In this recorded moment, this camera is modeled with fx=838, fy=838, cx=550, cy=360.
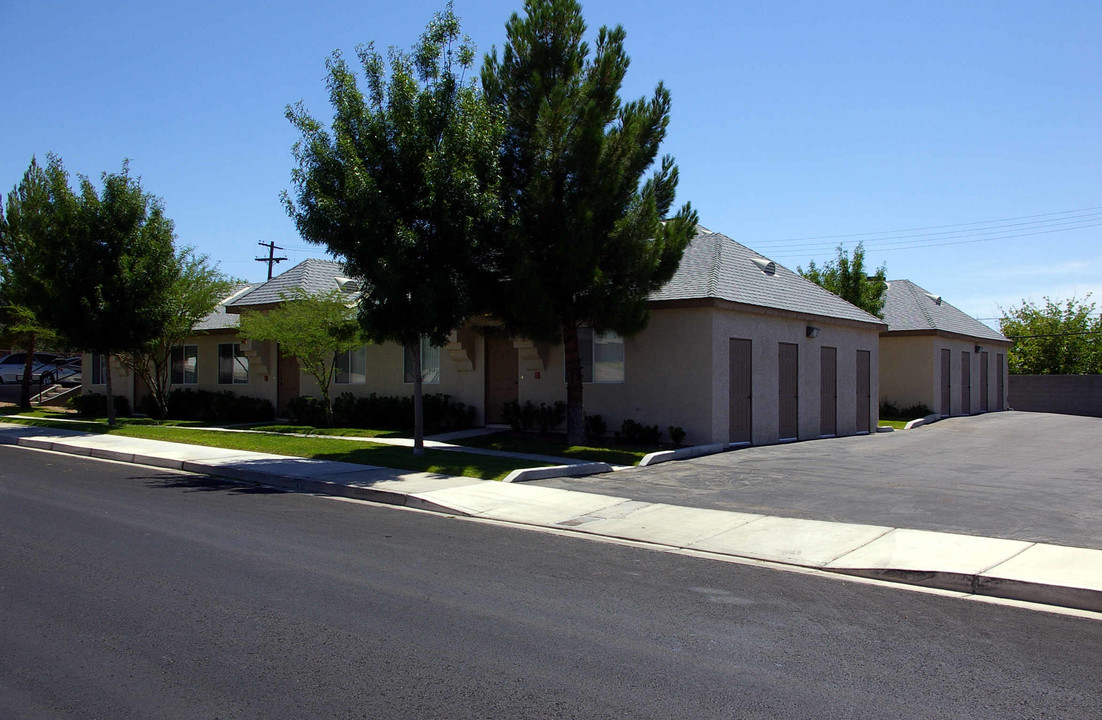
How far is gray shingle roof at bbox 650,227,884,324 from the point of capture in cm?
1905

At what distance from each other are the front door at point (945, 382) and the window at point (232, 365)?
24.1 metres

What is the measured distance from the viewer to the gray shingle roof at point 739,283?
1905 centimetres

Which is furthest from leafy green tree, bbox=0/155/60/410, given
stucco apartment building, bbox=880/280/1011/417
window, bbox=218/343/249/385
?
stucco apartment building, bbox=880/280/1011/417

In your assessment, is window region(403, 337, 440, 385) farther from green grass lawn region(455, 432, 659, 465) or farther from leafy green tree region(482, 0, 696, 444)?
leafy green tree region(482, 0, 696, 444)

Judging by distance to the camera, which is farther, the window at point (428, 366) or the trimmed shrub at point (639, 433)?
the window at point (428, 366)

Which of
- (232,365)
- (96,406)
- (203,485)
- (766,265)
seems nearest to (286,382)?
(232,365)

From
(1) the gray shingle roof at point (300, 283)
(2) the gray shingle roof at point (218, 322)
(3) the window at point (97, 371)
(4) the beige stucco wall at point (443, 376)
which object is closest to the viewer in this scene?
(4) the beige stucco wall at point (443, 376)

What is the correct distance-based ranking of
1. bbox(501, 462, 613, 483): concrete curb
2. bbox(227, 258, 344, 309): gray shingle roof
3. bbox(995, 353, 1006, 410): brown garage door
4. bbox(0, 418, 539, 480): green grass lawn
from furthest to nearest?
bbox(995, 353, 1006, 410): brown garage door → bbox(227, 258, 344, 309): gray shingle roof → bbox(0, 418, 539, 480): green grass lawn → bbox(501, 462, 613, 483): concrete curb

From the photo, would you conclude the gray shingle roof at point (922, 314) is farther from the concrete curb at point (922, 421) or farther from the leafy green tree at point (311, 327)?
the leafy green tree at point (311, 327)

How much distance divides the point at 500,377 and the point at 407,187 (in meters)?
7.58

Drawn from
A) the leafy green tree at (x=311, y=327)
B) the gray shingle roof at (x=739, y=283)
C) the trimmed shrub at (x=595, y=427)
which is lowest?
the trimmed shrub at (x=595, y=427)

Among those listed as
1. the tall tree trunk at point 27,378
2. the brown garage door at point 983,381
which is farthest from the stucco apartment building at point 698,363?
the brown garage door at point 983,381

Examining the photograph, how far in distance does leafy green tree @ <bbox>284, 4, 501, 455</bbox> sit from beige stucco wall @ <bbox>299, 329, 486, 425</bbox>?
17.3ft

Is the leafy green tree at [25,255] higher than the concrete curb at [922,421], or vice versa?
the leafy green tree at [25,255]
